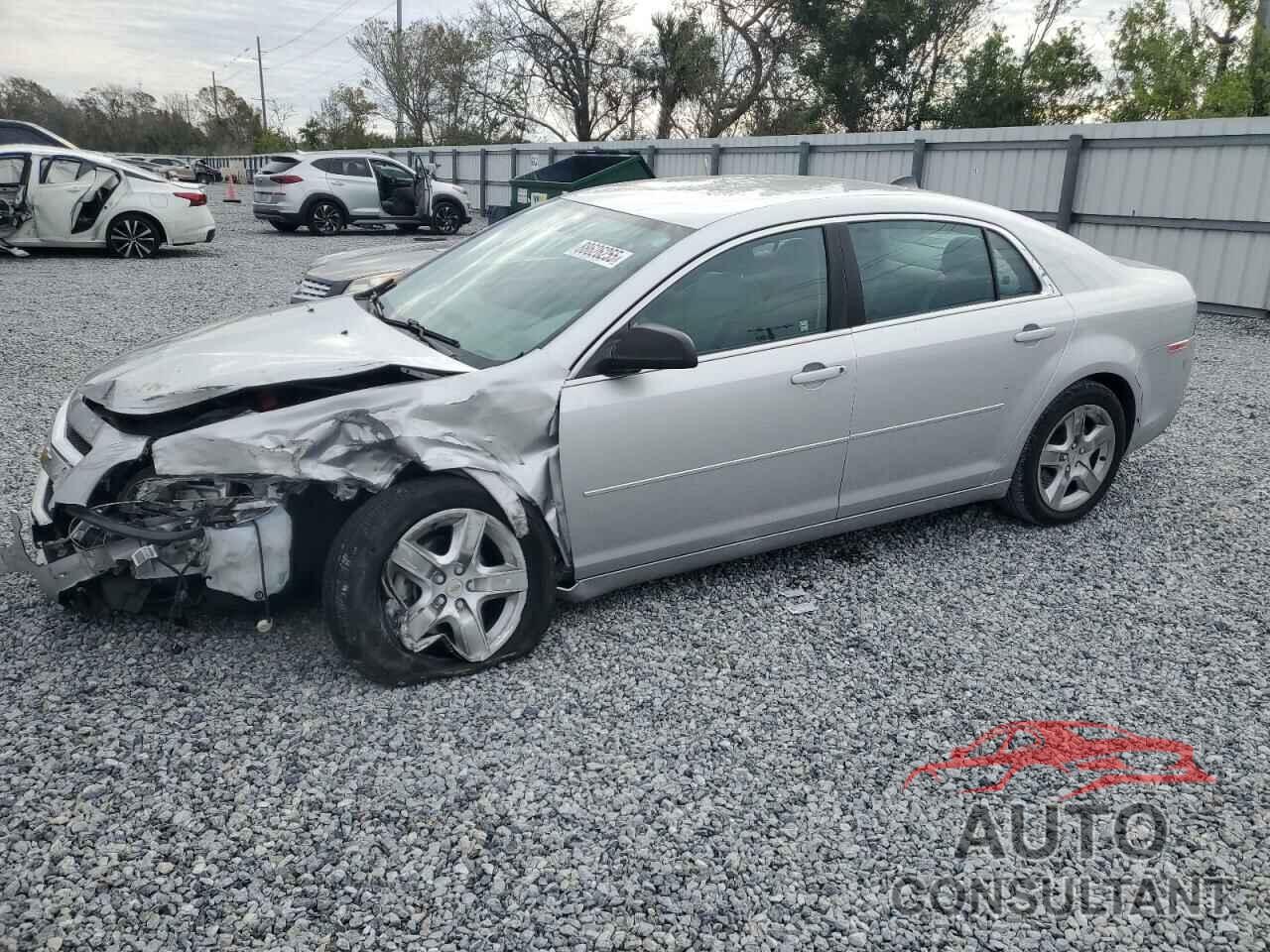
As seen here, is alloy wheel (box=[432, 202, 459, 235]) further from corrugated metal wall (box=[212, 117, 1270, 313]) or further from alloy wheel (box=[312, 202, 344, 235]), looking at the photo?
corrugated metal wall (box=[212, 117, 1270, 313])

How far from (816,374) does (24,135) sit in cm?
1591

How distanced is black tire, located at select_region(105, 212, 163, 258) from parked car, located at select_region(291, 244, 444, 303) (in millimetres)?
7921

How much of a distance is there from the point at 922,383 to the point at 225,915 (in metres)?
3.01

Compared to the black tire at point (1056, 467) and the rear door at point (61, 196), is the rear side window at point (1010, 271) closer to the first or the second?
the black tire at point (1056, 467)

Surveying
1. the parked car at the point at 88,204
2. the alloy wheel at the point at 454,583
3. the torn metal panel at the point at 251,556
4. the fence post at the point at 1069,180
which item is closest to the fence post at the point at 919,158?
the fence post at the point at 1069,180

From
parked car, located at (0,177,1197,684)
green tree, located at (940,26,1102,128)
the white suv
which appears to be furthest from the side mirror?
green tree, located at (940,26,1102,128)

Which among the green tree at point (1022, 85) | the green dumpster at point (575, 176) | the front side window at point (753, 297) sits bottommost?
the front side window at point (753, 297)

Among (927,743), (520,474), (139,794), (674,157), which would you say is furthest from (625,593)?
(674,157)

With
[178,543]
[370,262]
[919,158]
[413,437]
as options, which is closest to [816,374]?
[413,437]

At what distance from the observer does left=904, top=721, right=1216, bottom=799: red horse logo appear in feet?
9.61

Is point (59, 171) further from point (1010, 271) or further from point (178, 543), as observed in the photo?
point (1010, 271)

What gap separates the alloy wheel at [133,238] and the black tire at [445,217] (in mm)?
5883

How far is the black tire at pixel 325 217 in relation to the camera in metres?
18.3

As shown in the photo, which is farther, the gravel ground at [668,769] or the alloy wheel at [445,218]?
the alloy wheel at [445,218]
